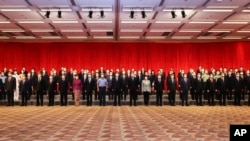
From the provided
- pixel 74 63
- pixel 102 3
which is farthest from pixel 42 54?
pixel 102 3

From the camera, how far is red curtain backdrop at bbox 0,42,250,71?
79.1ft

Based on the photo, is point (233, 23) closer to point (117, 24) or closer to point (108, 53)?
point (117, 24)

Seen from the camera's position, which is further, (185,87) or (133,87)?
(133,87)

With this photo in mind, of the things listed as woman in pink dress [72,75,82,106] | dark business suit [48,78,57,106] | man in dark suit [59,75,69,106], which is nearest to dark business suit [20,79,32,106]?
dark business suit [48,78,57,106]

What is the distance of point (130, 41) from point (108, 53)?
1.67 meters

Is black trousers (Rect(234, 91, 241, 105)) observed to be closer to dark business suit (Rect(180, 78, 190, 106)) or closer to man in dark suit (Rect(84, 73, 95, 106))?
dark business suit (Rect(180, 78, 190, 106))

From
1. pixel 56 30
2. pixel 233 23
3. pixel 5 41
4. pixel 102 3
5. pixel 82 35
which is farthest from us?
pixel 5 41

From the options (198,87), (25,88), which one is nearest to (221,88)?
(198,87)

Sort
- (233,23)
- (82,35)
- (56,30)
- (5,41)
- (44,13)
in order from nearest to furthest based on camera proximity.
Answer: (44,13) → (233,23) → (56,30) → (82,35) → (5,41)

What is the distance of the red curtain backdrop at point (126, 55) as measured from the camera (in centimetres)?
2411

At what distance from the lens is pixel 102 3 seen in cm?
1402

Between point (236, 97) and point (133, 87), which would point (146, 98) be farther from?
point (236, 97)

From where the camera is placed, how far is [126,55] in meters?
24.4

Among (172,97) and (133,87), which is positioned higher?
(133,87)
